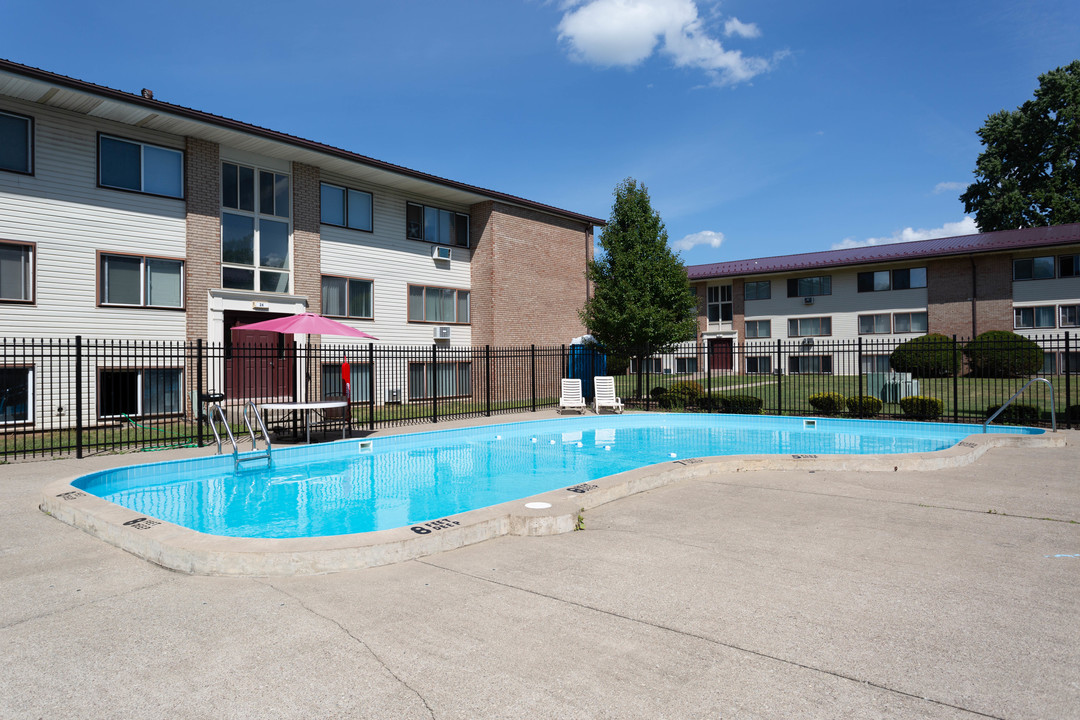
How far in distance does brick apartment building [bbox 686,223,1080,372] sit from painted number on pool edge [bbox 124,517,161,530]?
74.0ft

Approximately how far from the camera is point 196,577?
480cm

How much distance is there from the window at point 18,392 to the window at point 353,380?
23.3 ft

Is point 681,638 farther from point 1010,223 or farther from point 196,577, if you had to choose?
point 1010,223

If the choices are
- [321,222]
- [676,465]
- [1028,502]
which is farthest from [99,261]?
[1028,502]

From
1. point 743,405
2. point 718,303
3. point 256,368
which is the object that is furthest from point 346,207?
point 718,303

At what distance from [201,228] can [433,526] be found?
14466mm

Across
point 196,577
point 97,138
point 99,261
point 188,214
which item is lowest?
point 196,577

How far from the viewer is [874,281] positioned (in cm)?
3494

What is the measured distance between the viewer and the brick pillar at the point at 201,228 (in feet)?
53.6

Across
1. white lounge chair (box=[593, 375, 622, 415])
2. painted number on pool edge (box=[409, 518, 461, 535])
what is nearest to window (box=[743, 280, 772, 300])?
white lounge chair (box=[593, 375, 622, 415])

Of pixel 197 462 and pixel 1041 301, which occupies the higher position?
pixel 1041 301

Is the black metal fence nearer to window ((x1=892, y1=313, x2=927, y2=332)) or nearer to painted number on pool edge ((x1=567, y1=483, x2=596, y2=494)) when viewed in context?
window ((x1=892, y1=313, x2=927, y2=332))

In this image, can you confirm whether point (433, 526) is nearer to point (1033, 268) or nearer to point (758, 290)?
point (1033, 268)

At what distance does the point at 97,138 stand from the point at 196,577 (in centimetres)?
1478
